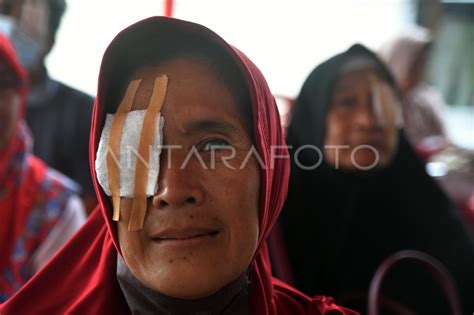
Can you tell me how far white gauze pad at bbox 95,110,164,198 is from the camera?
2.93 feet

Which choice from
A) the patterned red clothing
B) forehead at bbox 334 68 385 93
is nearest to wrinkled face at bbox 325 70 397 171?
forehead at bbox 334 68 385 93

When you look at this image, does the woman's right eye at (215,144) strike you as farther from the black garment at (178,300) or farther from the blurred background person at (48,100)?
the blurred background person at (48,100)

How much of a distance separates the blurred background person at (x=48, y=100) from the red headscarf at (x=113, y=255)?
121 centimetres

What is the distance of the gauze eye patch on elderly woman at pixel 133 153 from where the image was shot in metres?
0.90

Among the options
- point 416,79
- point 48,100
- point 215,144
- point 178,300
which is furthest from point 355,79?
point 416,79

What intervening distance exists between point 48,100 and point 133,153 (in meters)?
1.65

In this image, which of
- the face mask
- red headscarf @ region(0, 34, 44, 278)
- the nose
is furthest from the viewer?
the face mask

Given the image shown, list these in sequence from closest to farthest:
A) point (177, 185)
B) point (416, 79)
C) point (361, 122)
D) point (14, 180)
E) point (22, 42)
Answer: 1. point (177, 185)
2. point (361, 122)
3. point (14, 180)
4. point (22, 42)
5. point (416, 79)

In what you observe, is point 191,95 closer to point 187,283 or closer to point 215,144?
point 215,144

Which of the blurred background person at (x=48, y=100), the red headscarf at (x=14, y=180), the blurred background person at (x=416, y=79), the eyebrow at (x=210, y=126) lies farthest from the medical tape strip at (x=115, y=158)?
the blurred background person at (x=416, y=79)

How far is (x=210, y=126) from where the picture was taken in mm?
932

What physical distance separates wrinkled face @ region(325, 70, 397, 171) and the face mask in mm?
1231

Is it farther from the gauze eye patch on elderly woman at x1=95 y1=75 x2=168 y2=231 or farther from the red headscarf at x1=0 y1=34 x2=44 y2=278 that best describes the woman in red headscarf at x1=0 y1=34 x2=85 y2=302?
the gauze eye patch on elderly woman at x1=95 y1=75 x2=168 y2=231

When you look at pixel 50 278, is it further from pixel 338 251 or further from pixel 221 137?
pixel 338 251
